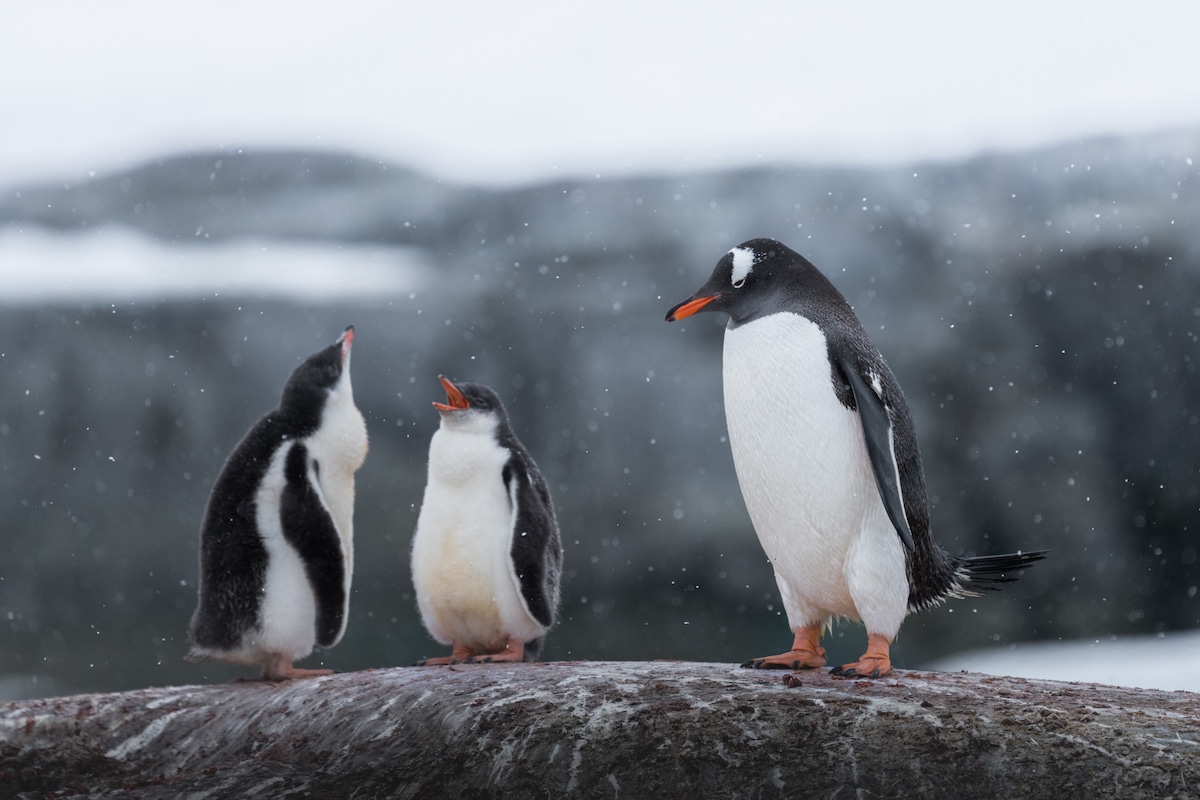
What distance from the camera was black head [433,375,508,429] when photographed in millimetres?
2150

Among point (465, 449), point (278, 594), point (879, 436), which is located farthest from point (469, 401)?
point (879, 436)

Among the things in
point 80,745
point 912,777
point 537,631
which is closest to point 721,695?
point 912,777

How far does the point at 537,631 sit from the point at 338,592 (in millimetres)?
426

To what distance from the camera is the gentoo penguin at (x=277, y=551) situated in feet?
6.26

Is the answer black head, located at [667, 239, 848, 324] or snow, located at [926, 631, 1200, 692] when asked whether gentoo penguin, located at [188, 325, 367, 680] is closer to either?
black head, located at [667, 239, 848, 324]

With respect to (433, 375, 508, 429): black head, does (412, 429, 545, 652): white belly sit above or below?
below

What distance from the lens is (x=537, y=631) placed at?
2.14 meters

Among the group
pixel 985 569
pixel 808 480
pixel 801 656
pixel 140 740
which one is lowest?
pixel 140 740

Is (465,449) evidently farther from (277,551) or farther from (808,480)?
(808,480)

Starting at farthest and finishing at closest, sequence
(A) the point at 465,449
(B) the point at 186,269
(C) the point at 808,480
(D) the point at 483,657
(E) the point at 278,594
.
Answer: (B) the point at 186,269
(A) the point at 465,449
(D) the point at 483,657
(E) the point at 278,594
(C) the point at 808,480

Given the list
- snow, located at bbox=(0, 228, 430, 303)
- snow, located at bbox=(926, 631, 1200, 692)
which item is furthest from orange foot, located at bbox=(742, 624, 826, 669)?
snow, located at bbox=(0, 228, 430, 303)

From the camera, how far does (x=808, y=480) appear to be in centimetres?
162

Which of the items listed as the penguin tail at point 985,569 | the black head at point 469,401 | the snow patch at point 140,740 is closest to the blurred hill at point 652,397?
the black head at point 469,401

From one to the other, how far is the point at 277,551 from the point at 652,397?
10.4ft
